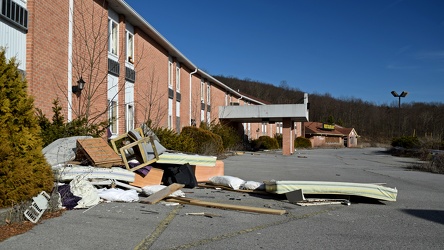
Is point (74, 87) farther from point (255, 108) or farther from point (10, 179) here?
point (255, 108)

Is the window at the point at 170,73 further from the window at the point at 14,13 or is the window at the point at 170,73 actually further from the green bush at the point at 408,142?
the green bush at the point at 408,142

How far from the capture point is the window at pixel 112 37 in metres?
16.7

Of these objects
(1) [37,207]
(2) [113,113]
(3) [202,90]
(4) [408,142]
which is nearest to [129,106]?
(2) [113,113]

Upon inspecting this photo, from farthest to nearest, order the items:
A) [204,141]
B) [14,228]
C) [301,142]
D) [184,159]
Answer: [301,142] → [204,141] → [184,159] → [14,228]

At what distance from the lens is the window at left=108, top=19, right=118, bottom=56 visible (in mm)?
16734

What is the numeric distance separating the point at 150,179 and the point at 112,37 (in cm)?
899

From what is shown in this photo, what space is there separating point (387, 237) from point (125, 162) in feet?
20.7

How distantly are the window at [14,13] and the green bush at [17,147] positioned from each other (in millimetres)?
4355

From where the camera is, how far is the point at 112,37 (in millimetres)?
17188

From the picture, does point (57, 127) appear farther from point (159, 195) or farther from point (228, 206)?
point (228, 206)

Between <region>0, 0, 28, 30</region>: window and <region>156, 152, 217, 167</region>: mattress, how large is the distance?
500 cm

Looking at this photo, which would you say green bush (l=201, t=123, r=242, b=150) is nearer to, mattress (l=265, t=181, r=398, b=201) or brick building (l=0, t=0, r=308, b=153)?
brick building (l=0, t=0, r=308, b=153)

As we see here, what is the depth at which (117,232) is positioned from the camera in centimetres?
599

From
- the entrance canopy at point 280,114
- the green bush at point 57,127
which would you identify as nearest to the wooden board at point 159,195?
the green bush at point 57,127
